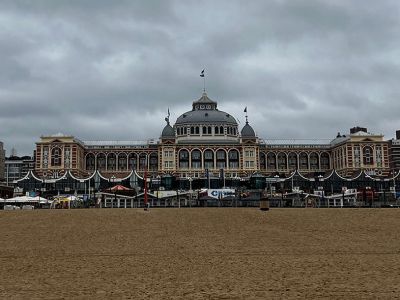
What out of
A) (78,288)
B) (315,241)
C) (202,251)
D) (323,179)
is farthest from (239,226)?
(323,179)

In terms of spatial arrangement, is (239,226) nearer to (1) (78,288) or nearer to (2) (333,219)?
(2) (333,219)

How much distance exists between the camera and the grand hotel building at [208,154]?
509 ft

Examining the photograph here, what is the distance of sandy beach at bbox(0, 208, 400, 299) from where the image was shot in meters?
17.2

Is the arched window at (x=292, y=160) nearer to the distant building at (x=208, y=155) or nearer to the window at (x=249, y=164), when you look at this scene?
the distant building at (x=208, y=155)

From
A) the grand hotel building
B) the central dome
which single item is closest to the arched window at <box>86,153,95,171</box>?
the grand hotel building

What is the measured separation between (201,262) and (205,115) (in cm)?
14330

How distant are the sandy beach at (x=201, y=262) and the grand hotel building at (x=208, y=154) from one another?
11554 centimetres

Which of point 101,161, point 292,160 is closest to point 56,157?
point 101,161

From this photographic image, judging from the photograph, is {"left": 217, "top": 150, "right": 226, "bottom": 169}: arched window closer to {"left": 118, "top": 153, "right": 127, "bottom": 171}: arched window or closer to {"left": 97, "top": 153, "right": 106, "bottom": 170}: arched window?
{"left": 118, "top": 153, "right": 127, "bottom": 171}: arched window

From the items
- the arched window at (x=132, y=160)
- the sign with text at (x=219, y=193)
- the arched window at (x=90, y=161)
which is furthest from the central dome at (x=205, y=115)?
Answer: the sign with text at (x=219, y=193)

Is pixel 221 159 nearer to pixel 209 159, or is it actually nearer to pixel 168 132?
pixel 209 159

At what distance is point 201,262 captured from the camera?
23.1 metres

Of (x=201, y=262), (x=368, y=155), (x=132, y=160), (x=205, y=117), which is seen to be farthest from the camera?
(x=132, y=160)

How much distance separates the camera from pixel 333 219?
4619cm
